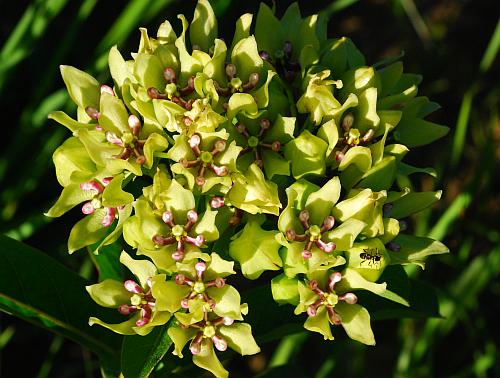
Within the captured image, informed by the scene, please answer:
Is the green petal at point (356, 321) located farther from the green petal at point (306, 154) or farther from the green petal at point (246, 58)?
the green petal at point (246, 58)

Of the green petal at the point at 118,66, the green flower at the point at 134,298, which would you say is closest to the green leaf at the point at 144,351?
the green flower at the point at 134,298

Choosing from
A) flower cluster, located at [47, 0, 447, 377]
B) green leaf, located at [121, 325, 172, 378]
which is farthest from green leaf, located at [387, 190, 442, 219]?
green leaf, located at [121, 325, 172, 378]

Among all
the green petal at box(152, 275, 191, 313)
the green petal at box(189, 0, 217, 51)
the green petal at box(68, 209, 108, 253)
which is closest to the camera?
the green petal at box(152, 275, 191, 313)

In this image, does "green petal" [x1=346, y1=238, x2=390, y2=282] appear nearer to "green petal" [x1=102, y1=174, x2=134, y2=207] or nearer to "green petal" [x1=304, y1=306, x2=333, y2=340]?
"green petal" [x1=304, y1=306, x2=333, y2=340]

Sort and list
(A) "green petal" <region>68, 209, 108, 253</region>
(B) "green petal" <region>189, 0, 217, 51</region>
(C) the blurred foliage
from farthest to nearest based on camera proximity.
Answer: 1. (C) the blurred foliage
2. (B) "green petal" <region>189, 0, 217, 51</region>
3. (A) "green petal" <region>68, 209, 108, 253</region>

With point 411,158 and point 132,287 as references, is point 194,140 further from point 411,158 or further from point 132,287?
point 411,158

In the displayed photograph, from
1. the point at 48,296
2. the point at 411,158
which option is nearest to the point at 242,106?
the point at 48,296
